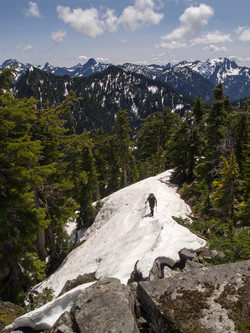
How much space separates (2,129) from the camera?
1044cm

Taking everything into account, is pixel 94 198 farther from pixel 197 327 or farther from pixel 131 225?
pixel 197 327

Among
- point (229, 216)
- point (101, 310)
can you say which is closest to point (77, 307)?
point (101, 310)

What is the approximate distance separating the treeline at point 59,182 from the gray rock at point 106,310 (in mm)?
3686

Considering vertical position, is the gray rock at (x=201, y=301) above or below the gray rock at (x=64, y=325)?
above

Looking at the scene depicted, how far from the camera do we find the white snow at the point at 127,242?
873cm

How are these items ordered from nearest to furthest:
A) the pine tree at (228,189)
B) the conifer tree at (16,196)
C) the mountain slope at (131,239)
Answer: the mountain slope at (131,239) < the conifer tree at (16,196) < the pine tree at (228,189)

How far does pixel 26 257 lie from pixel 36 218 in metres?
2.52

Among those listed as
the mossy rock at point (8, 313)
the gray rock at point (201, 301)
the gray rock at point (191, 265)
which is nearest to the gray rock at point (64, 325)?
the gray rock at point (201, 301)

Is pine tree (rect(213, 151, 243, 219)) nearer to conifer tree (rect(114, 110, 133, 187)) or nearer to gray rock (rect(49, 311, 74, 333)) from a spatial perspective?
gray rock (rect(49, 311, 74, 333))

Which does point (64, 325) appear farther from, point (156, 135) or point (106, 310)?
point (156, 135)

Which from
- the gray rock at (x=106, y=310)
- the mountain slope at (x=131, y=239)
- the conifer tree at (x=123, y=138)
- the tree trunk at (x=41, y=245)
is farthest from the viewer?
the conifer tree at (x=123, y=138)

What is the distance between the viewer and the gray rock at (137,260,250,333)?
4.14 m

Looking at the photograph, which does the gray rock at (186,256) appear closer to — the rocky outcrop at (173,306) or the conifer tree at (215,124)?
the rocky outcrop at (173,306)

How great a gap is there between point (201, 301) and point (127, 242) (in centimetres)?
1070
